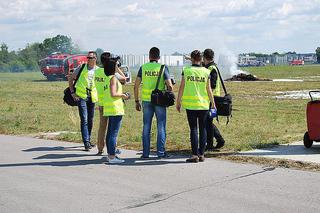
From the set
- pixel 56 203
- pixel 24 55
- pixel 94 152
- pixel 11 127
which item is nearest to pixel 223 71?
pixel 11 127

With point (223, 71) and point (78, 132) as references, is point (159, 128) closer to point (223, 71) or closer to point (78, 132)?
point (78, 132)

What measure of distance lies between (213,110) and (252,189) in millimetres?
2600

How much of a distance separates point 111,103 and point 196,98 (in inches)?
57.7

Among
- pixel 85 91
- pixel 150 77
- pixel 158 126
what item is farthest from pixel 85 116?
pixel 150 77

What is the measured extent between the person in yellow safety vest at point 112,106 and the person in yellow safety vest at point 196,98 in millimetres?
1084

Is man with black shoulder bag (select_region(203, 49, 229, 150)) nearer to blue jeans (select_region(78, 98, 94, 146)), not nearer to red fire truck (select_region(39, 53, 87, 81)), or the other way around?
blue jeans (select_region(78, 98, 94, 146))

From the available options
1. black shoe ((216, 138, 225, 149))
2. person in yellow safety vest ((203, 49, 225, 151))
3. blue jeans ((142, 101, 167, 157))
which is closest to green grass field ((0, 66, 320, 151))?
black shoe ((216, 138, 225, 149))

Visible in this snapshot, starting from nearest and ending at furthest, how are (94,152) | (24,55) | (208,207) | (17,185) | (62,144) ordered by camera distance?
(208,207) → (17,185) → (94,152) → (62,144) → (24,55)

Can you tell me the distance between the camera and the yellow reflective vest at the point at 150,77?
9.91 metres

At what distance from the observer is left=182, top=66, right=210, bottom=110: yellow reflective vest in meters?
9.60

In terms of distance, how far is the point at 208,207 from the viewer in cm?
670

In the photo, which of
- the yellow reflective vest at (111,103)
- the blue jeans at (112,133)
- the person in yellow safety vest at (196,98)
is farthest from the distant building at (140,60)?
the person in yellow safety vest at (196,98)

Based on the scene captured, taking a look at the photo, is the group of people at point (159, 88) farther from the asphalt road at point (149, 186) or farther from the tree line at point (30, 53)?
the tree line at point (30, 53)

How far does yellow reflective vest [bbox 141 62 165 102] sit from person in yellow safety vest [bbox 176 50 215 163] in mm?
493
